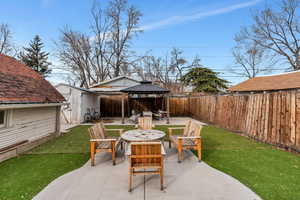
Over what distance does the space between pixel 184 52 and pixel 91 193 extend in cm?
2389

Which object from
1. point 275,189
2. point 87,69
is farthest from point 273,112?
point 87,69

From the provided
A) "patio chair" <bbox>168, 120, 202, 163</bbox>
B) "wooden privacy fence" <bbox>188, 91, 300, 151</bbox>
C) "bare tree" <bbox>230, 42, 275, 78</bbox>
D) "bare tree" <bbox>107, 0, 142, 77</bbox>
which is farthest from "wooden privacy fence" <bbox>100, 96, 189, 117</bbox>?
"bare tree" <bbox>230, 42, 275, 78</bbox>

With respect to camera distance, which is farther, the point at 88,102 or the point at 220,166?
the point at 88,102

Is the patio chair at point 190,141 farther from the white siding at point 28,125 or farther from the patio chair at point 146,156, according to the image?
the white siding at point 28,125

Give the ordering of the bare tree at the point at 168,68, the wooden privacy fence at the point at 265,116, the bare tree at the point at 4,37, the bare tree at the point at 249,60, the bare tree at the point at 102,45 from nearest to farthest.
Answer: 1. the wooden privacy fence at the point at 265,116
2. the bare tree at the point at 4,37
3. the bare tree at the point at 249,60
4. the bare tree at the point at 102,45
5. the bare tree at the point at 168,68

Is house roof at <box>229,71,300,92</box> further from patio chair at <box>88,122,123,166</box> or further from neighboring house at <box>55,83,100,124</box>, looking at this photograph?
neighboring house at <box>55,83,100,124</box>

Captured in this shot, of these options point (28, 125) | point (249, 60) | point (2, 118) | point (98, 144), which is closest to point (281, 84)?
point (249, 60)

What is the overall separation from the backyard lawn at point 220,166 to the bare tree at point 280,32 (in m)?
17.9

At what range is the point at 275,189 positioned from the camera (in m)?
2.43

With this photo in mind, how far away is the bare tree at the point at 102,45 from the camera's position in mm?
19203

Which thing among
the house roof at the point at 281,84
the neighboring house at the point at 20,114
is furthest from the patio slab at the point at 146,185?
the house roof at the point at 281,84

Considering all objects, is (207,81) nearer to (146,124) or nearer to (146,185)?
(146,124)

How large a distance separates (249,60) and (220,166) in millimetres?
23512

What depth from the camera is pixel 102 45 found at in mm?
20188
